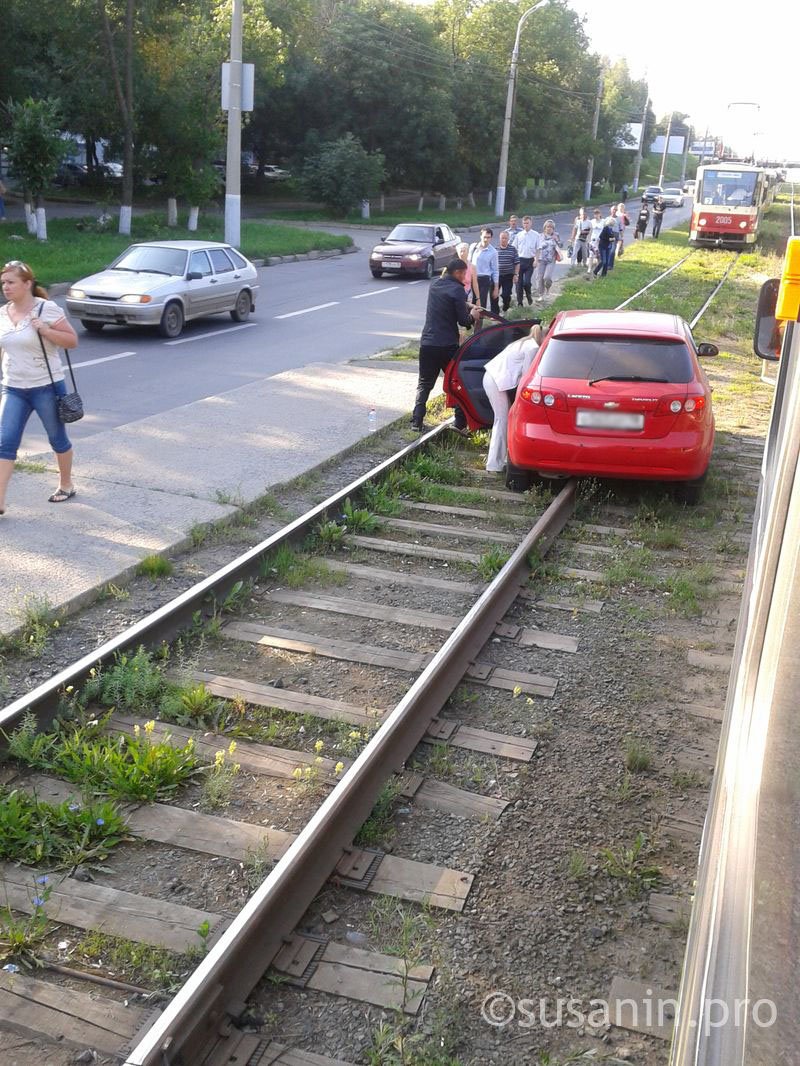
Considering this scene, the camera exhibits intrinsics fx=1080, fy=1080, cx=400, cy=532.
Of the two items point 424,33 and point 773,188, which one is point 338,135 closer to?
point 424,33

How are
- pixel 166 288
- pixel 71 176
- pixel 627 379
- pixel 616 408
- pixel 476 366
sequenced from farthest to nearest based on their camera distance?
pixel 71 176
pixel 166 288
pixel 476 366
pixel 627 379
pixel 616 408

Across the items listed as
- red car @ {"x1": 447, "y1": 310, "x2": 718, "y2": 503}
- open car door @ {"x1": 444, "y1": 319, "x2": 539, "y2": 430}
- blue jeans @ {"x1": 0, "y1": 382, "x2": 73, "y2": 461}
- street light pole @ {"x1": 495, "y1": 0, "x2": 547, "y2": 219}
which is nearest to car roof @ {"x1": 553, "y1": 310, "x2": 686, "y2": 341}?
red car @ {"x1": 447, "y1": 310, "x2": 718, "y2": 503}

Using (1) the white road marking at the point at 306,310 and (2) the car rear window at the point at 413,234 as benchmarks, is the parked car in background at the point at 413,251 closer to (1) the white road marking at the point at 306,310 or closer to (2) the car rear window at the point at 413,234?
(2) the car rear window at the point at 413,234

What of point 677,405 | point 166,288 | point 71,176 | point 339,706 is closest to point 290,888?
point 339,706

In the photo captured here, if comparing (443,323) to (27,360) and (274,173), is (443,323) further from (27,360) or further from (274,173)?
(274,173)

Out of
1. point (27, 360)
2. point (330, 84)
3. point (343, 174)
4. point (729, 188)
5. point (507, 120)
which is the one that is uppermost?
point (330, 84)

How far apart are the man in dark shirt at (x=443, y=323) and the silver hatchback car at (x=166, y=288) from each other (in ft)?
23.6

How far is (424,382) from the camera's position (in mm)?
11094

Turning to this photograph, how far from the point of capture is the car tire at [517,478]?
921cm

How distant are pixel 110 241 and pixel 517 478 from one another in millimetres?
22629

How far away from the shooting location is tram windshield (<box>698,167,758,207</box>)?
41.2 meters

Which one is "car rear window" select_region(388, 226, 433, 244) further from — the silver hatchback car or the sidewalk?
the sidewalk

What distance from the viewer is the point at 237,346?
16969mm

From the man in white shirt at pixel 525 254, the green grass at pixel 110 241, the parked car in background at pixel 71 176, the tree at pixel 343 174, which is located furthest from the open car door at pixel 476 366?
the parked car in background at pixel 71 176
